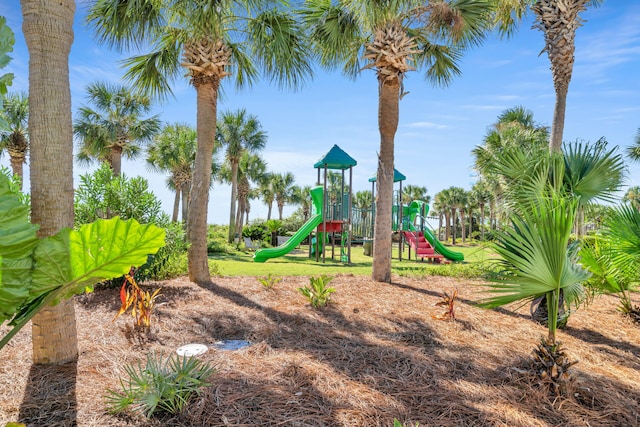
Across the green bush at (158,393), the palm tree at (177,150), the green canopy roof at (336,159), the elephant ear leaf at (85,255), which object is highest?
the palm tree at (177,150)

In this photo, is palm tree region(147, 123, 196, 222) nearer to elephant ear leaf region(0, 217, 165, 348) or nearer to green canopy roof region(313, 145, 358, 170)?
green canopy roof region(313, 145, 358, 170)

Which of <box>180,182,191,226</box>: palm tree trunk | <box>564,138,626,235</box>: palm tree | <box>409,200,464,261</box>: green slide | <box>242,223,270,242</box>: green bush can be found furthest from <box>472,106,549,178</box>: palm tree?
<box>180,182,191,226</box>: palm tree trunk

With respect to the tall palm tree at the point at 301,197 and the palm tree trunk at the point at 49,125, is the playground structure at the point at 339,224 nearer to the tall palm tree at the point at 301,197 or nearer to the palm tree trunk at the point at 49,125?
the palm tree trunk at the point at 49,125

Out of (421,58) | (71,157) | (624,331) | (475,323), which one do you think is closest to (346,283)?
(475,323)

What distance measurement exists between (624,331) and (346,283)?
4.88 m

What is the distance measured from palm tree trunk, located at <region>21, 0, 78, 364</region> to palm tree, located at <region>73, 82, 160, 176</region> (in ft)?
49.8

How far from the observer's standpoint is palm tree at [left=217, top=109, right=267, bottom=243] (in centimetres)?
2328

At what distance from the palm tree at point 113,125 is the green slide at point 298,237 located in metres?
8.53

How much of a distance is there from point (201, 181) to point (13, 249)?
22.2 feet

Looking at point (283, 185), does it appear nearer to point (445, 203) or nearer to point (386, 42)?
point (445, 203)

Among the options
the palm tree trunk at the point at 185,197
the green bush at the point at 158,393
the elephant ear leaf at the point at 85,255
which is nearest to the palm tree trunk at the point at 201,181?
the green bush at the point at 158,393

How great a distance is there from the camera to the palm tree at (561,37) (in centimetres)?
968

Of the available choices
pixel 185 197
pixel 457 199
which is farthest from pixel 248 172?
pixel 457 199

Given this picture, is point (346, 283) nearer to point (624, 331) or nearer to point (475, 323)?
point (475, 323)
